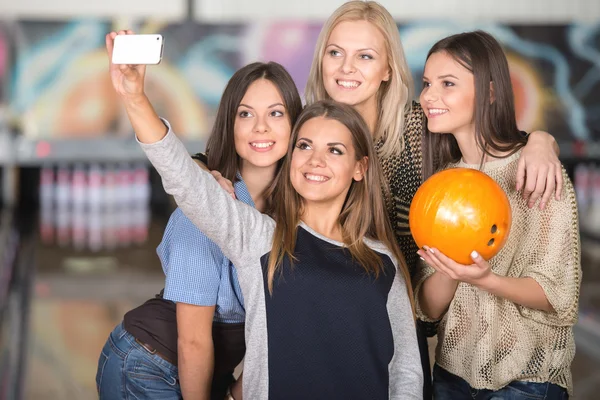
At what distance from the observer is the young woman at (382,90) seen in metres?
1.99

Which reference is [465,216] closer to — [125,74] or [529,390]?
[529,390]

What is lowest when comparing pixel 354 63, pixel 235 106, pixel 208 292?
pixel 208 292

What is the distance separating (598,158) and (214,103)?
3.12 metres

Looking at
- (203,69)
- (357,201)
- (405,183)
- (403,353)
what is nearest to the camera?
(403,353)

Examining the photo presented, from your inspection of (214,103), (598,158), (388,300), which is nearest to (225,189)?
(388,300)

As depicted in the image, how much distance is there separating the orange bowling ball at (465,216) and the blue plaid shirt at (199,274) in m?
0.42

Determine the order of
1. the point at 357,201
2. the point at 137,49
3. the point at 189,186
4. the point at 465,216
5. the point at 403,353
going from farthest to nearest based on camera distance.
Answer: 1. the point at 357,201
2. the point at 403,353
3. the point at 465,216
4. the point at 189,186
5. the point at 137,49

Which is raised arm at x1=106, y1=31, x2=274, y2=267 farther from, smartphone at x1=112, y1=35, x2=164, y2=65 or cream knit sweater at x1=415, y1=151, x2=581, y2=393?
cream knit sweater at x1=415, y1=151, x2=581, y2=393

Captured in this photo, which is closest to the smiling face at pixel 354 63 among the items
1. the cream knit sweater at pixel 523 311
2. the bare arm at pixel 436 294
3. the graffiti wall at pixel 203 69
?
the cream knit sweater at pixel 523 311

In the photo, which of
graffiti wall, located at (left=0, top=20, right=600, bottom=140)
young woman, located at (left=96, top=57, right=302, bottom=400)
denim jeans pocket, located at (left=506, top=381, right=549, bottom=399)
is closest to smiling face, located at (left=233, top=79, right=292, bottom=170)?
young woman, located at (left=96, top=57, right=302, bottom=400)

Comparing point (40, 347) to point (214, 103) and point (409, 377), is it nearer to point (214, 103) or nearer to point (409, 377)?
point (409, 377)

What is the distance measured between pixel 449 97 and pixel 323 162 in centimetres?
34

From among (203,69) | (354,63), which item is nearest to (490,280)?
(354,63)

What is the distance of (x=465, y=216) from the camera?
1607 mm
